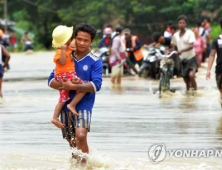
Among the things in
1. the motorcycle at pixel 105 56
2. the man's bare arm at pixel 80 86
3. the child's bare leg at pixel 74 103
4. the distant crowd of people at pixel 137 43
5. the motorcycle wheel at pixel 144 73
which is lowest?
the motorcycle wheel at pixel 144 73

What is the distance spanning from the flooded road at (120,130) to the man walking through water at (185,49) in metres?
0.49

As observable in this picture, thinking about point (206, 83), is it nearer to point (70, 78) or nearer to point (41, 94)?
point (41, 94)

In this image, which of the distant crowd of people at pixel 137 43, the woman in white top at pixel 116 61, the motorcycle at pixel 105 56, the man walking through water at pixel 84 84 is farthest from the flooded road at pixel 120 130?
the motorcycle at pixel 105 56

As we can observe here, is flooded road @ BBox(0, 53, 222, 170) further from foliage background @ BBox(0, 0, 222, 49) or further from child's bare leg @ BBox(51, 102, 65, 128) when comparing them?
foliage background @ BBox(0, 0, 222, 49)

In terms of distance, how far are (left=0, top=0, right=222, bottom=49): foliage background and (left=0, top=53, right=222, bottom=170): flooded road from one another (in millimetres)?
38026

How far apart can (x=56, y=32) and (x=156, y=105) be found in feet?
24.9

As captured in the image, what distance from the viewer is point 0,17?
8362cm

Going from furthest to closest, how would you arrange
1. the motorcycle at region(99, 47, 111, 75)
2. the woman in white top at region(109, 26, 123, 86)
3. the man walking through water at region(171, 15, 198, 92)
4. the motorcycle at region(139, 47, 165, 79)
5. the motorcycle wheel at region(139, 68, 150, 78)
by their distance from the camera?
the motorcycle at region(99, 47, 111, 75) → the motorcycle wheel at region(139, 68, 150, 78) → the motorcycle at region(139, 47, 165, 79) → the woman in white top at region(109, 26, 123, 86) → the man walking through water at region(171, 15, 198, 92)

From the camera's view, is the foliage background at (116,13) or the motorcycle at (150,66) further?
the foliage background at (116,13)

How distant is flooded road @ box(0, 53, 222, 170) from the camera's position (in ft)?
31.7

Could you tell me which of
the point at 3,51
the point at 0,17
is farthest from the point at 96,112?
the point at 0,17

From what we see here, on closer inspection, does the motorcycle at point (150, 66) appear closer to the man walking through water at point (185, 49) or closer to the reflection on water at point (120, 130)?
the reflection on water at point (120, 130)

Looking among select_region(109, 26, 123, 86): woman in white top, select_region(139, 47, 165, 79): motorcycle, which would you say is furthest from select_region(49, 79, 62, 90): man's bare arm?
select_region(139, 47, 165, 79): motorcycle

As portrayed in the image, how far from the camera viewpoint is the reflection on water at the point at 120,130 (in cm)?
967
